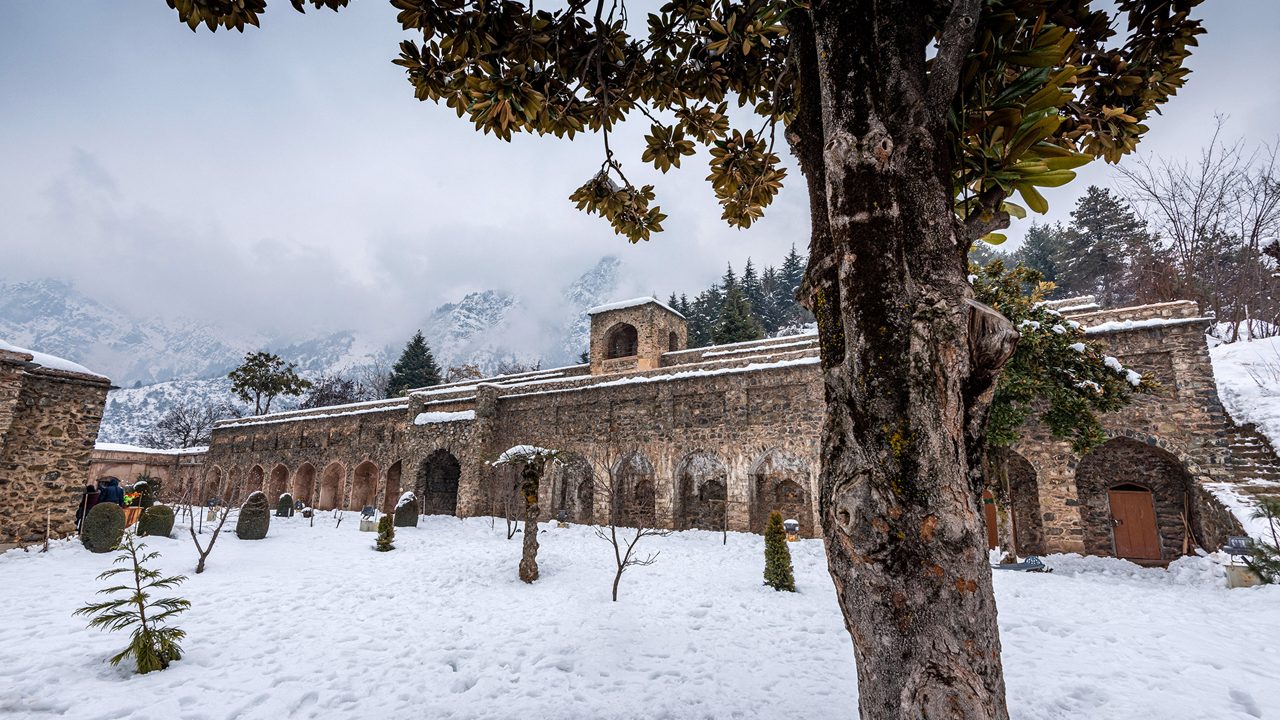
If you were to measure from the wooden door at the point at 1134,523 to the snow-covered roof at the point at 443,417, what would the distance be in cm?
2065

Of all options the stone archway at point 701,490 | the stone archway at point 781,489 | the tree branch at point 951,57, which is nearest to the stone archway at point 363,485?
the stone archway at point 701,490

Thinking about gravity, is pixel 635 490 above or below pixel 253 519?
above

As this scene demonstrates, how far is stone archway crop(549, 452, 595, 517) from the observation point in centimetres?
1889

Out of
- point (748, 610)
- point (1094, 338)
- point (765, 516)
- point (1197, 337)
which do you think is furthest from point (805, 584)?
point (1197, 337)

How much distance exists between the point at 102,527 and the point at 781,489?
17.1 m

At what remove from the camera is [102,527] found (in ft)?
34.2

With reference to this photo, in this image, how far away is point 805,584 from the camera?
9836mm

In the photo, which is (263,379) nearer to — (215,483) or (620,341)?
(215,483)

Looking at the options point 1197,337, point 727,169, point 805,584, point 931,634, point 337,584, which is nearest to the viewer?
point 931,634

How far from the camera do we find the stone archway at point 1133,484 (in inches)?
478

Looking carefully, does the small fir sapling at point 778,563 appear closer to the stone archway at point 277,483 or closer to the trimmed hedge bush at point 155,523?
the trimmed hedge bush at point 155,523

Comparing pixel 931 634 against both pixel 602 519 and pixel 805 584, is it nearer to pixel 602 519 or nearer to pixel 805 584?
pixel 805 584

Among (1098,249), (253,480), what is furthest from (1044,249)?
(253,480)

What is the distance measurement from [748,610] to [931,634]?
7.32 metres
